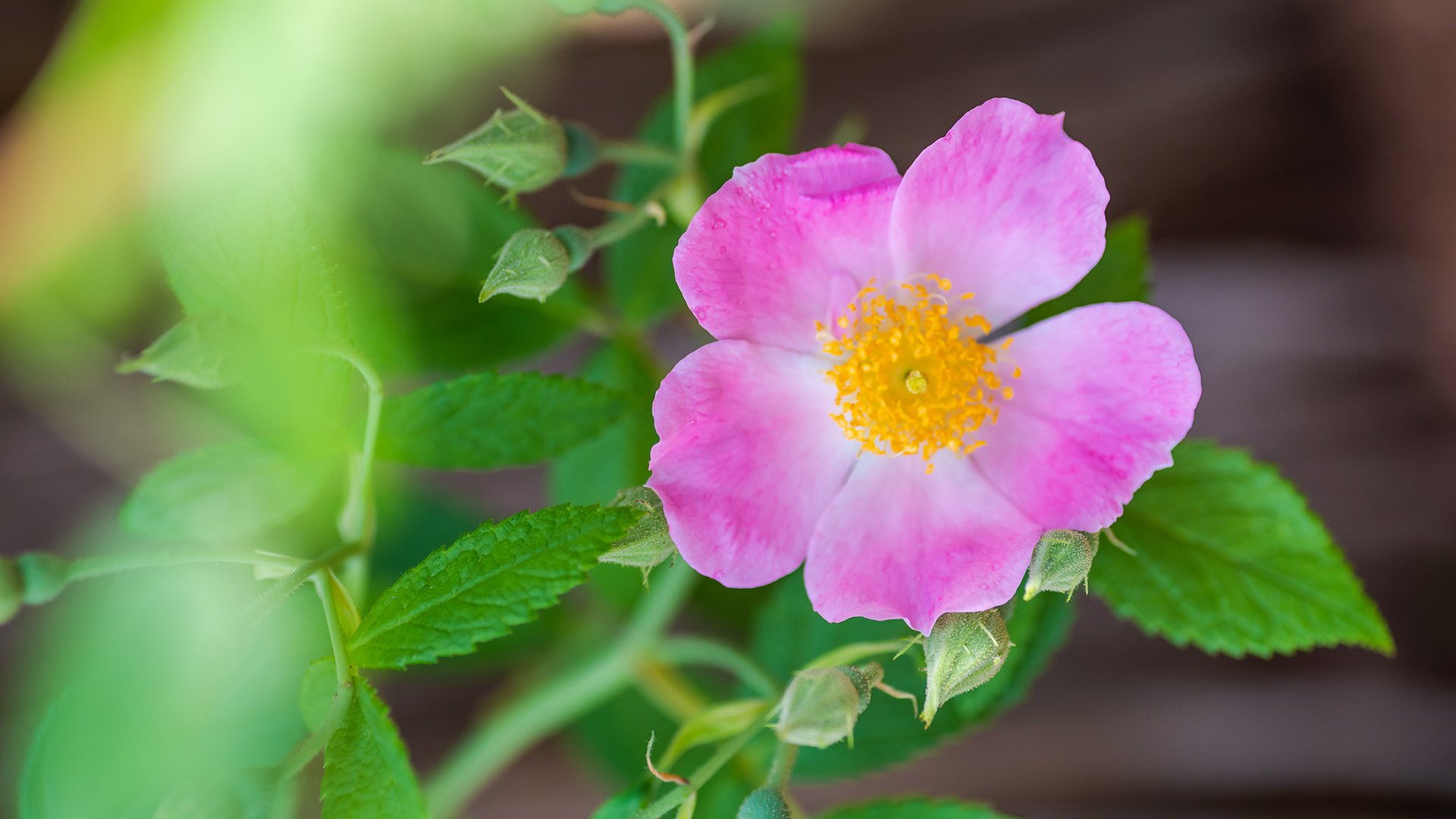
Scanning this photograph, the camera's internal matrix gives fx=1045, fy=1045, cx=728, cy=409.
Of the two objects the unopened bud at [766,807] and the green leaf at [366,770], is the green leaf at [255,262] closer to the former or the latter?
the green leaf at [366,770]

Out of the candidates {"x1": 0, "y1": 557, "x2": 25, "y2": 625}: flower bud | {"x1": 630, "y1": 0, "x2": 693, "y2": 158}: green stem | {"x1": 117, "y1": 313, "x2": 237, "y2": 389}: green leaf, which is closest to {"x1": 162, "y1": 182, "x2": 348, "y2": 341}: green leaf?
{"x1": 117, "y1": 313, "x2": 237, "y2": 389}: green leaf

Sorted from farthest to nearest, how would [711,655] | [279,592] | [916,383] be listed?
1. [711,655]
2. [916,383]
3. [279,592]

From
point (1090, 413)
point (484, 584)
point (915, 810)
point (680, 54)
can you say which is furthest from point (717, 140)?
point (915, 810)

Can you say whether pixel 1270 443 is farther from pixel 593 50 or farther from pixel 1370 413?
pixel 593 50

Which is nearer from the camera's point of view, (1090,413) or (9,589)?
(9,589)

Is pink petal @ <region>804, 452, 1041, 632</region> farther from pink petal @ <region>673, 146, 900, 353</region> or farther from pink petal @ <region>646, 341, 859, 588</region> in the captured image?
pink petal @ <region>673, 146, 900, 353</region>

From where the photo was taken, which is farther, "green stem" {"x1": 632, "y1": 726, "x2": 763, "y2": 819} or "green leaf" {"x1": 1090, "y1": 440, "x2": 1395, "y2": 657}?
"green leaf" {"x1": 1090, "y1": 440, "x2": 1395, "y2": 657}

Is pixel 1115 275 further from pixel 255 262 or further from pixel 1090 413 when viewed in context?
pixel 255 262
